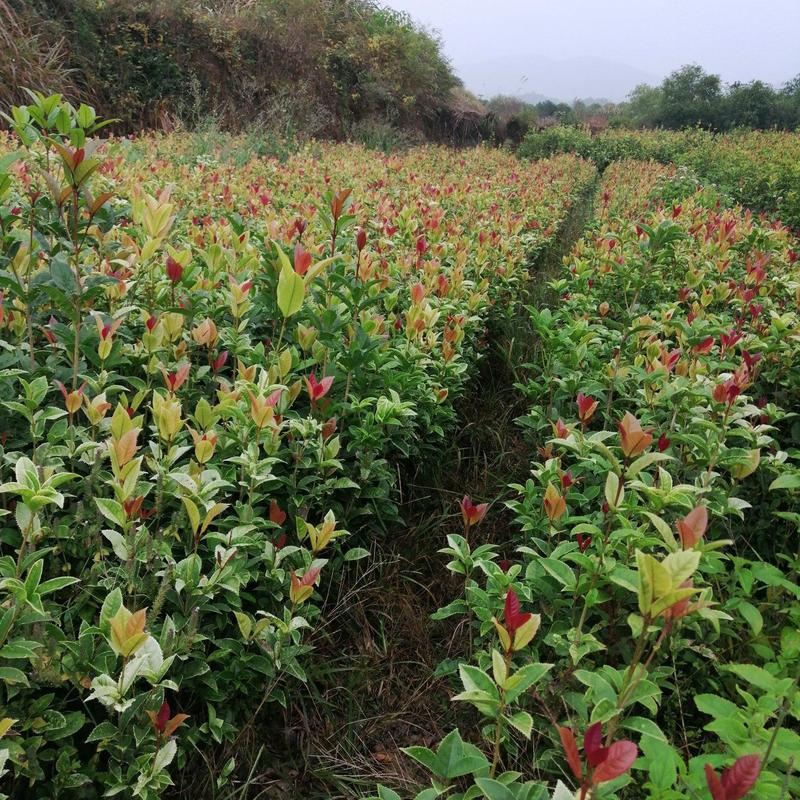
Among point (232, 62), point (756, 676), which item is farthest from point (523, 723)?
point (232, 62)

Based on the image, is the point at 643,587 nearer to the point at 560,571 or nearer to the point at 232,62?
the point at 560,571

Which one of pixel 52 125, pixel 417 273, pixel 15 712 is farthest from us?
pixel 417 273

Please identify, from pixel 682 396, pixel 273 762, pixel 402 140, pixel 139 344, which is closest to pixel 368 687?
pixel 273 762

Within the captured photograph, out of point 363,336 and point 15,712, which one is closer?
point 15,712

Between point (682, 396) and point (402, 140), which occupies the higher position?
point (402, 140)

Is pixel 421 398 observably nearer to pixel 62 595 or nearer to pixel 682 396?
pixel 682 396

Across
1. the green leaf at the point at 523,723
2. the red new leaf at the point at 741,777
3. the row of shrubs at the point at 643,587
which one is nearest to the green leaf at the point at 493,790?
the row of shrubs at the point at 643,587

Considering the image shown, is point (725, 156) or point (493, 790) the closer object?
point (493, 790)

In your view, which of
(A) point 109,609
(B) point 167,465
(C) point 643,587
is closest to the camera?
(C) point 643,587

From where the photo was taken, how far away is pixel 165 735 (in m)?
1.07

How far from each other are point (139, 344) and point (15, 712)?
100 cm

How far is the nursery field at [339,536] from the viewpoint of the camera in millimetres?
1059

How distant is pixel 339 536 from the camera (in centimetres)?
176

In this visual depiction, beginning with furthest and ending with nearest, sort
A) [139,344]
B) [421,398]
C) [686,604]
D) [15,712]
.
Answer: [421,398] < [139,344] < [15,712] < [686,604]
